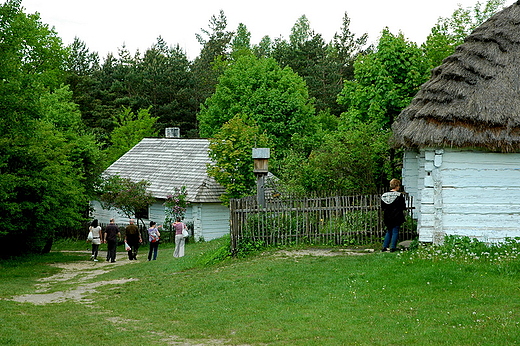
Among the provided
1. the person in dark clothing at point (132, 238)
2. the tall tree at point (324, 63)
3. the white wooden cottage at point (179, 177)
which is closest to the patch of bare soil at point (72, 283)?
the person in dark clothing at point (132, 238)

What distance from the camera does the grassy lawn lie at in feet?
29.8

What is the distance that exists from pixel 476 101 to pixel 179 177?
2102 centimetres

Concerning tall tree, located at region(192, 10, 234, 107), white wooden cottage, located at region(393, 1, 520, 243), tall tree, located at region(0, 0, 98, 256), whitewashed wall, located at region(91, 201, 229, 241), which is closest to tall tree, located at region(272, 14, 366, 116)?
tall tree, located at region(192, 10, 234, 107)

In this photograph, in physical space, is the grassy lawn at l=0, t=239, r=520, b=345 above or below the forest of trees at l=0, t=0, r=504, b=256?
below

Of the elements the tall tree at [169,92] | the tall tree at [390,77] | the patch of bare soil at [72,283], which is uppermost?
the tall tree at [169,92]

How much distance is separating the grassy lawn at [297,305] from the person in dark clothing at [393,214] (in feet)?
1.53

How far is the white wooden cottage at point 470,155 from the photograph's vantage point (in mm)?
14695

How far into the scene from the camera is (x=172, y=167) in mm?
35344

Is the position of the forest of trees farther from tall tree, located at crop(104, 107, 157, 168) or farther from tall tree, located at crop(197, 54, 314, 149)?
tall tree, located at crop(104, 107, 157, 168)

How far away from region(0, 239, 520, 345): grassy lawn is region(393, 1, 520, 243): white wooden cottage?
1272mm

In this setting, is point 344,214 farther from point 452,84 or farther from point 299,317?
point 299,317

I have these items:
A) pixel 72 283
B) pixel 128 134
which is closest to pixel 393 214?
pixel 72 283

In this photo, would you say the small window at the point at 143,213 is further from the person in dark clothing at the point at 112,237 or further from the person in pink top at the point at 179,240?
the person in pink top at the point at 179,240

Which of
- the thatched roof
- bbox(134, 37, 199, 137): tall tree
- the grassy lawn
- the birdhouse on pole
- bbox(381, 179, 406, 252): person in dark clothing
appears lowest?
the grassy lawn
